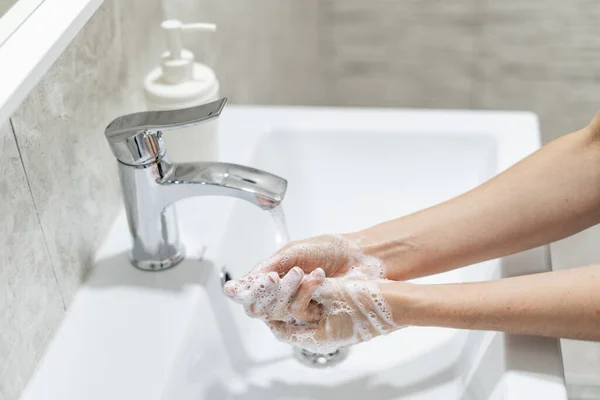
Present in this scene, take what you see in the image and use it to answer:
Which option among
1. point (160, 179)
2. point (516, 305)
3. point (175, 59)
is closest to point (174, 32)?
point (175, 59)

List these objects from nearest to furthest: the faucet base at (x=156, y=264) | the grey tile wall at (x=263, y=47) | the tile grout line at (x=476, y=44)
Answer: the faucet base at (x=156, y=264), the grey tile wall at (x=263, y=47), the tile grout line at (x=476, y=44)

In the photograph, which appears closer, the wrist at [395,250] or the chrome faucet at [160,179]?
the chrome faucet at [160,179]

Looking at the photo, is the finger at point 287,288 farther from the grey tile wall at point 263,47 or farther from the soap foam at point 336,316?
the grey tile wall at point 263,47

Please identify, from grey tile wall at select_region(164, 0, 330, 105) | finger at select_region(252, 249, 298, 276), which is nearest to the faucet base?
finger at select_region(252, 249, 298, 276)

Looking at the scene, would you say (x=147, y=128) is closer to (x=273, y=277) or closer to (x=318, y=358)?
(x=273, y=277)

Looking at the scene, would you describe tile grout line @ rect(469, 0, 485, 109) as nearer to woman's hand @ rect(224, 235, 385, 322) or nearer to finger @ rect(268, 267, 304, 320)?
woman's hand @ rect(224, 235, 385, 322)

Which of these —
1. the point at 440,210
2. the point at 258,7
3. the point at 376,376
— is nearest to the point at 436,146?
the point at 440,210

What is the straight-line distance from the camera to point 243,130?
3.00 ft

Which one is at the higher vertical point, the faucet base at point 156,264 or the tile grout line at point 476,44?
the faucet base at point 156,264

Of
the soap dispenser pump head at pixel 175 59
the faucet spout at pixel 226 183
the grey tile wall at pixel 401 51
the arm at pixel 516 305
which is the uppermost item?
the soap dispenser pump head at pixel 175 59

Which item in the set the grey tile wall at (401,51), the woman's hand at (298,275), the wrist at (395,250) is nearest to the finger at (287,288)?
the woman's hand at (298,275)

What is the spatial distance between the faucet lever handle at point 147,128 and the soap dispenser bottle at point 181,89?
4.4 inches

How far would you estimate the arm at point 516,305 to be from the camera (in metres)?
0.61

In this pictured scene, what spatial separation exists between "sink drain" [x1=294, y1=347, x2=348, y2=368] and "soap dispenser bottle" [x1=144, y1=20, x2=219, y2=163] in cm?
23
